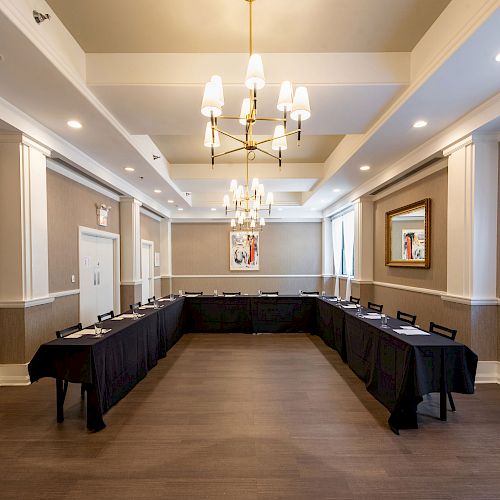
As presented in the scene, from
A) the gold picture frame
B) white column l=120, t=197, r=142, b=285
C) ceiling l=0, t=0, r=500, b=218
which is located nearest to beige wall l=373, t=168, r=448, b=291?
the gold picture frame

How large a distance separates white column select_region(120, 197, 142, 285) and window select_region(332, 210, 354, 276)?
6.09 m

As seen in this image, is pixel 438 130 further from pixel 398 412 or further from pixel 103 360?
pixel 103 360

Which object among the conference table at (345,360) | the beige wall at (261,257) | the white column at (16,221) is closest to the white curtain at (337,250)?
the beige wall at (261,257)

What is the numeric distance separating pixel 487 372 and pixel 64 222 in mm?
6607

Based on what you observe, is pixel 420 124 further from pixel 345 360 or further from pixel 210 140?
pixel 345 360

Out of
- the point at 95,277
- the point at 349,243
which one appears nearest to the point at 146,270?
the point at 95,277

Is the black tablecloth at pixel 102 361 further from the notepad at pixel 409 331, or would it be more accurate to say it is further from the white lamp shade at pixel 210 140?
the notepad at pixel 409 331

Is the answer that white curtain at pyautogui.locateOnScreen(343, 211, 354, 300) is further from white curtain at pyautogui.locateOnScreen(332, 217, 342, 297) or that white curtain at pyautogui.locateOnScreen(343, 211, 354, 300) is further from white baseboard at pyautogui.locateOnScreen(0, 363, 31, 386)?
white baseboard at pyautogui.locateOnScreen(0, 363, 31, 386)

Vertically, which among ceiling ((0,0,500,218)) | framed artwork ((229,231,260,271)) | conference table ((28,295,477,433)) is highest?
ceiling ((0,0,500,218))

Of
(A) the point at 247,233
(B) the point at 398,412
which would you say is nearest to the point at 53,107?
(B) the point at 398,412

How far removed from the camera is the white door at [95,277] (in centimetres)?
609

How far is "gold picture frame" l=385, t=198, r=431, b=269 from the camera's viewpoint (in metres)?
5.50

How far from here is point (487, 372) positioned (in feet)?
13.8

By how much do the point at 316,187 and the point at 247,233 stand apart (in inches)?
162
